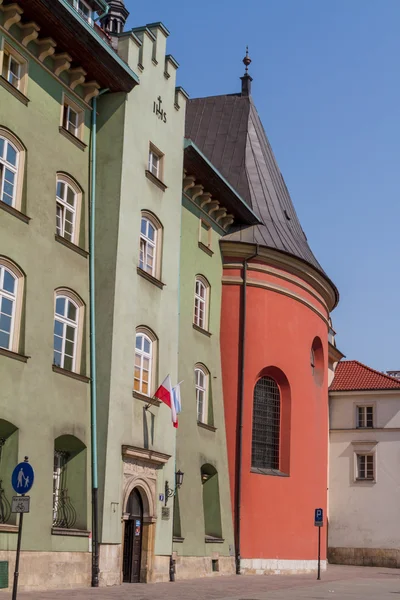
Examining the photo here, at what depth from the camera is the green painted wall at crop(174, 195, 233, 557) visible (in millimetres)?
27219

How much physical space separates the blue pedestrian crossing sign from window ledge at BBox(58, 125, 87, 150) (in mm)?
10424

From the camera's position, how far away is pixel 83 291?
74.1 feet

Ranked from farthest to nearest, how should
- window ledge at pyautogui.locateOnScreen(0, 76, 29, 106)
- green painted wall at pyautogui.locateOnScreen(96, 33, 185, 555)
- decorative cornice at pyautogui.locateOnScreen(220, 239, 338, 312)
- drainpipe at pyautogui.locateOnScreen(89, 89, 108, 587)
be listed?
1. decorative cornice at pyautogui.locateOnScreen(220, 239, 338, 312)
2. green painted wall at pyautogui.locateOnScreen(96, 33, 185, 555)
3. drainpipe at pyautogui.locateOnScreen(89, 89, 108, 587)
4. window ledge at pyautogui.locateOnScreen(0, 76, 29, 106)

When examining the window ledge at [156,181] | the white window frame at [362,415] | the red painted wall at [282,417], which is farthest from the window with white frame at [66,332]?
the white window frame at [362,415]

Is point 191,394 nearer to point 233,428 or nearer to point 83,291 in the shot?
point 233,428

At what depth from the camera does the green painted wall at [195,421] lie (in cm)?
2722

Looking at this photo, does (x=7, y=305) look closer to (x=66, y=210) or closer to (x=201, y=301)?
(x=66, y=210)

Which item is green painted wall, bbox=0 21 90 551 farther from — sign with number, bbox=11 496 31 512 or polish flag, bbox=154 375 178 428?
sign with number, bbox=11 496 31 512

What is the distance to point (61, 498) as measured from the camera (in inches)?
835

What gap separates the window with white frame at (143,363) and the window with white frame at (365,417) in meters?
23.8

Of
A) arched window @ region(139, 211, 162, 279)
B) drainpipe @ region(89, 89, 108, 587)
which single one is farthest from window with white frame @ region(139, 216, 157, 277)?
drainpipe @ region(89, 89, 108, 587)

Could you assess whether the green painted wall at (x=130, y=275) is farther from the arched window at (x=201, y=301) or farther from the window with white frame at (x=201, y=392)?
the arched window at (x=201, y=301)

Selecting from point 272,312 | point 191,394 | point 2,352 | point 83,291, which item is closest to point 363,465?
point 272,312

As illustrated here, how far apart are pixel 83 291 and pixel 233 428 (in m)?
10.5
